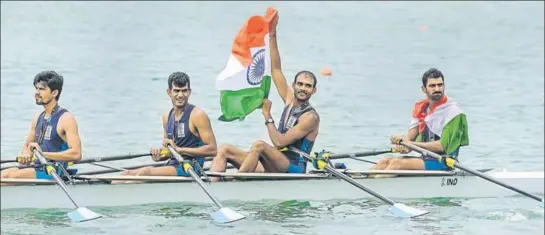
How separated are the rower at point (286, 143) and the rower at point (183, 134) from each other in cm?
21

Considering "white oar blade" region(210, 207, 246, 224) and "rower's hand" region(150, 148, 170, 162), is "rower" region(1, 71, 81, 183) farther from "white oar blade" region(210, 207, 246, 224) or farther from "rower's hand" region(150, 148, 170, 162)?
"white oar blade" region(210, 207, 246, 224)

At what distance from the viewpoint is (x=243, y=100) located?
43.7 ft

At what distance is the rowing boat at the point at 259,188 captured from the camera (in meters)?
12.0

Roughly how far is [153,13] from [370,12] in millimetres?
6894

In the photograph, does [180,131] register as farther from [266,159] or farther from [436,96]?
[436,96]

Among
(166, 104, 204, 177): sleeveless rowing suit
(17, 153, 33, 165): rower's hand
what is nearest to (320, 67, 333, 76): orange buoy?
(166, 104, 204, 177): sleeveless rowing suit

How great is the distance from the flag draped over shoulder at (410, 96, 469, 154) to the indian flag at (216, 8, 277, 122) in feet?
5.81

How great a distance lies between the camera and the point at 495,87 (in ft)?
83.1

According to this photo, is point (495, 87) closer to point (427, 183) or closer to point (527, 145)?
point (527, 145)

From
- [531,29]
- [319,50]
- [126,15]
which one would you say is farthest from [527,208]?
[126,15]

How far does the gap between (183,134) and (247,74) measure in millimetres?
1219

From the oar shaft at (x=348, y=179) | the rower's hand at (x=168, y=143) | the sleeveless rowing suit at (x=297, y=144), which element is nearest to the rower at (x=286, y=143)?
the sleeveless rowing suit at (x=297, y=144)

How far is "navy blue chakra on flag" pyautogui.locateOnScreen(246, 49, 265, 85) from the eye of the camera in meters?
13.3

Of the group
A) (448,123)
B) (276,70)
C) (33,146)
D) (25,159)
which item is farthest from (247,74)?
(25,159)
